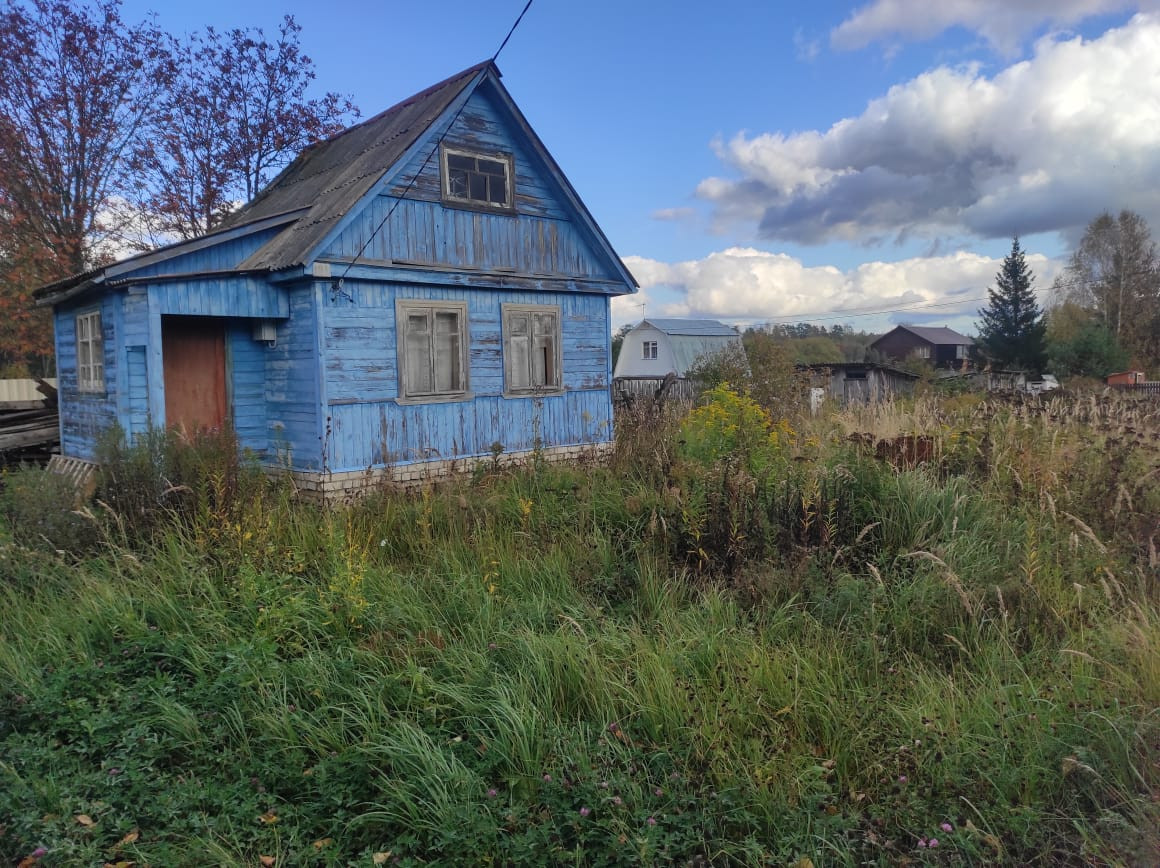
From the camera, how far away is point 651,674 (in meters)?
3.57

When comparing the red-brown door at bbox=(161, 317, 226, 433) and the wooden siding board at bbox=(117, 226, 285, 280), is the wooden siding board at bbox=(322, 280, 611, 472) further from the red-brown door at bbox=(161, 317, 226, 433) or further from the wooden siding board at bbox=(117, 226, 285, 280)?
the red-brown door at bbox=(161, 317, 226, 433)

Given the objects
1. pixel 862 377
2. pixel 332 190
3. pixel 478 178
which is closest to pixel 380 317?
pixel 332 190

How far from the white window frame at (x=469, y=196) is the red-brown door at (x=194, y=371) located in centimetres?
353

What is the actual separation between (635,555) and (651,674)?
178 centimetres

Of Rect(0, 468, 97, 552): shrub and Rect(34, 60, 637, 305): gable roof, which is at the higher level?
Rect(34, 60, 637, 305): gable roof

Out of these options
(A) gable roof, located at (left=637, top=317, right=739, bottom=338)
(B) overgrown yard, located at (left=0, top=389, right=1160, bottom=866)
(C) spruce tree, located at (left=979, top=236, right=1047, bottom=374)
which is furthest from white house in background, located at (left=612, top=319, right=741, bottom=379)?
(B) overgrown yard, located at (left=0, top=389, right=1160, bottom=866)

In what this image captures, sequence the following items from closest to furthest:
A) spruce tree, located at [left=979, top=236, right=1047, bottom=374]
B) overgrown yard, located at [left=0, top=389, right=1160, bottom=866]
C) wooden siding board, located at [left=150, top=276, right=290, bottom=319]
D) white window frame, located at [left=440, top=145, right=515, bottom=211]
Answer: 1. overgrown yard, located at [left=0, top=389, right=1160, bottom=866]
2. wooden siding board, located at [left=150, top=276, right=290, bottom=319]
3. white window frame, located at [left=440, top=145, right=515, bottom=211]
4. spruce tree, located at [left=979, top=236, right=1047, bottom=374]

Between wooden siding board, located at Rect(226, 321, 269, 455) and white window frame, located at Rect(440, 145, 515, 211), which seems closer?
wooden siding board, located at Rect(226, 321, 269, 455)

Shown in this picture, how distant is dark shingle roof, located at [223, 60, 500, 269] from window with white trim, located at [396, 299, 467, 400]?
143 centimetres

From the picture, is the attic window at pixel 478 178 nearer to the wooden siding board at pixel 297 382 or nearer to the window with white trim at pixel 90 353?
the wooden siding board at pixel 297 382

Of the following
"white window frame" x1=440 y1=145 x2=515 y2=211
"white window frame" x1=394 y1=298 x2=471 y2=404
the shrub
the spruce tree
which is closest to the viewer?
the shrub

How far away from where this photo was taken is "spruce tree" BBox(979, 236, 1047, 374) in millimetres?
41938

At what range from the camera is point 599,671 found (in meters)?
3.53

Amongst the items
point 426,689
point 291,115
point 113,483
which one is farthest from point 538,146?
point 291,115
